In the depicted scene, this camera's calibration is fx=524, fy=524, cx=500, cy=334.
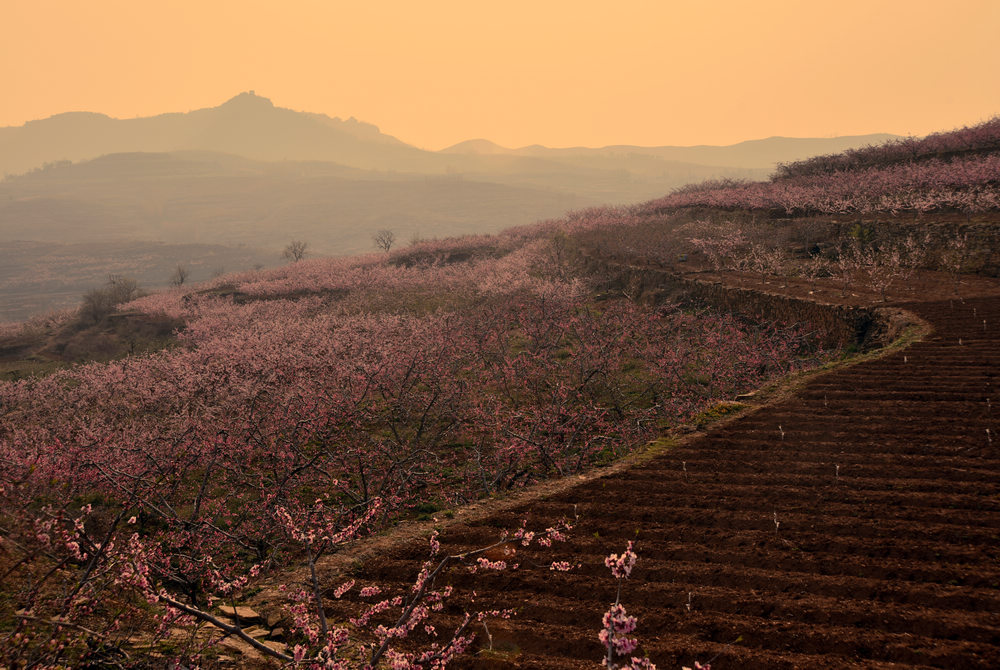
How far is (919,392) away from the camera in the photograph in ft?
28.3

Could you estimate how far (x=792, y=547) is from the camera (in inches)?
207

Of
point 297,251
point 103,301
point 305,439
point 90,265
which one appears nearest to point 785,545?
point 305,439

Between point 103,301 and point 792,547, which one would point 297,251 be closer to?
point 103,301

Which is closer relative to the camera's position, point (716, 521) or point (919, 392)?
point (716, 521)

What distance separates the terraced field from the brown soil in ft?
0.06

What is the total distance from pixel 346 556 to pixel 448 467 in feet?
17.6

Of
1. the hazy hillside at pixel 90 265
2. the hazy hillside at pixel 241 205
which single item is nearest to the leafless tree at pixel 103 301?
the hazy hillside at pixel 90 265

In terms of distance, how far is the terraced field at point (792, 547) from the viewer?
4.07 metres

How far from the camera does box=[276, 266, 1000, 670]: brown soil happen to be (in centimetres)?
409

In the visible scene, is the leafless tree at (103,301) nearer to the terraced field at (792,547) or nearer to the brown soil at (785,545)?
the brown soil at (785,545)

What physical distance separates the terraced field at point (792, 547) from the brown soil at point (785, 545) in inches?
0.7

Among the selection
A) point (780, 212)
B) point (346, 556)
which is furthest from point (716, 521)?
point (780, 212)

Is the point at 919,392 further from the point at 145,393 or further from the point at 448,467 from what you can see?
the point at 145,393

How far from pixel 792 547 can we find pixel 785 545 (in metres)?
0.07
